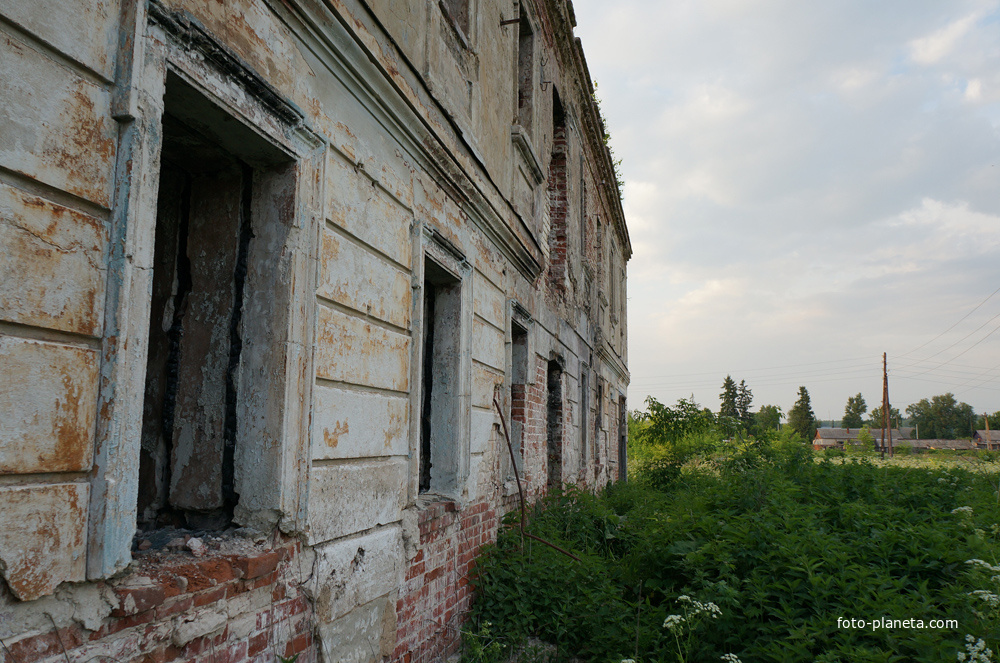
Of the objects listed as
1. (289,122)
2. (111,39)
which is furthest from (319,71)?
(111,39)

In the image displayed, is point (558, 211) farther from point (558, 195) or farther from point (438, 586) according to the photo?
point (438, 586)

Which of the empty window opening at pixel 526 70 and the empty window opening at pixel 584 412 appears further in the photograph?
the empty window opening at pixel 584 412

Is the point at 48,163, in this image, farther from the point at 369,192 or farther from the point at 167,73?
the point at 369,192

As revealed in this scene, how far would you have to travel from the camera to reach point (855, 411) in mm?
112688

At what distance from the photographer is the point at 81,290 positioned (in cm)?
178

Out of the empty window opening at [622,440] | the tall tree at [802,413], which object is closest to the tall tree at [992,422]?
the tall tree at [802,413]

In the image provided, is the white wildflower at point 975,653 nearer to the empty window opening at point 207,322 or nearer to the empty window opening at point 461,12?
the empty window opening at point 207,322

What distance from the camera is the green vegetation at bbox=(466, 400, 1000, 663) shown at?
3.49 m

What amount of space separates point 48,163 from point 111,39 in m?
0.46

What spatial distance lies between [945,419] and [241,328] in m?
116

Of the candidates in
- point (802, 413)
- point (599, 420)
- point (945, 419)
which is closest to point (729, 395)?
point (802, 413)

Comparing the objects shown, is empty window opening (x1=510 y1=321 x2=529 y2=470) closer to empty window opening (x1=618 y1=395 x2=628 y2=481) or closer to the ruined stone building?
the ruined stone building

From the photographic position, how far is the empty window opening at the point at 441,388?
15.8ft

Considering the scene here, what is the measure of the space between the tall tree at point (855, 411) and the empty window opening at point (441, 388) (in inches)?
4889
